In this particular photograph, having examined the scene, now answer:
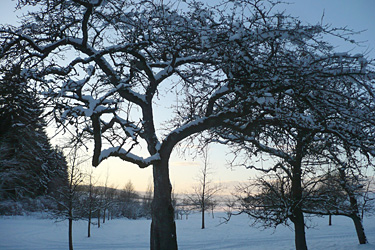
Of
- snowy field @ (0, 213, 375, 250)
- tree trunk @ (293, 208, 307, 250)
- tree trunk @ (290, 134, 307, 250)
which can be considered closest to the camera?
tree trunk @ (290, 134, 307, 250)

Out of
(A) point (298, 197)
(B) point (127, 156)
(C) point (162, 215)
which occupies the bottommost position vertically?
(C) point (162, 215)

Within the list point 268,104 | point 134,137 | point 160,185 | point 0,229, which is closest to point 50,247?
point 0,229

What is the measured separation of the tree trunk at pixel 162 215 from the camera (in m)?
6.79

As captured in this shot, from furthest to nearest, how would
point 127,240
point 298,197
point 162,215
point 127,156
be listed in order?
1. point 127,240
2. point 298,197
3. point 162,215
4. point 127,156

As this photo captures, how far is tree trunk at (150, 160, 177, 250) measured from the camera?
6.79 metres

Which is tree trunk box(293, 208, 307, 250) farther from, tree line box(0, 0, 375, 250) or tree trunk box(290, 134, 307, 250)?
tree line box(0, 0, 375, 250)

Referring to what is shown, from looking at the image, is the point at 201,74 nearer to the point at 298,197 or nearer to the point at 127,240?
the point at 298,197

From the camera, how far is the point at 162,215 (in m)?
6.96

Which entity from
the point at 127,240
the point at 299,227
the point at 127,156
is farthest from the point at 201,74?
the point at 127,240

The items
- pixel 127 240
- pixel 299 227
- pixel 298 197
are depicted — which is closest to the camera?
pixel 298 197

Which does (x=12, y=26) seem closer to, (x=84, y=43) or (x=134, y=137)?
(x=84, y=43)

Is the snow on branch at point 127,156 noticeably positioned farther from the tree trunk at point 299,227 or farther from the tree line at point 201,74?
the tree trunk at point 299,227

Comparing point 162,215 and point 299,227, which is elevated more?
point 162,215

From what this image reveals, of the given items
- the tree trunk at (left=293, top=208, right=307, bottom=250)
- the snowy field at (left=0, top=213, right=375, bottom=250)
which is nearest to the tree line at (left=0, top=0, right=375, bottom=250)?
the tree trunk at (left=293, top=208, right=307, bottom=250)
